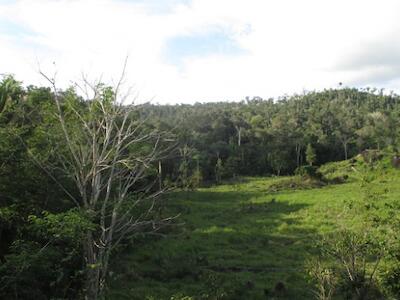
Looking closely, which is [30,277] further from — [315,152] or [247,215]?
[315,152]

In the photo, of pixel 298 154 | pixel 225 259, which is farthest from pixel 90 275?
pixel 298 154

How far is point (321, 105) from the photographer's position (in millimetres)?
94250

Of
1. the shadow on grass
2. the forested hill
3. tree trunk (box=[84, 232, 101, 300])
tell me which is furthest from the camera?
the forested hill

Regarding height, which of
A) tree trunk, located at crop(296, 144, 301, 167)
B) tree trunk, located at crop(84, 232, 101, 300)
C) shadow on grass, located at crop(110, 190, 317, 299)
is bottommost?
shadow on grass, located at crop(110, 190, 317, 299)

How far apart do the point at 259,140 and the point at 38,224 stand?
63.1 metres

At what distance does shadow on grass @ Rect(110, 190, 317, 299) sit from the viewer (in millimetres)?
16281

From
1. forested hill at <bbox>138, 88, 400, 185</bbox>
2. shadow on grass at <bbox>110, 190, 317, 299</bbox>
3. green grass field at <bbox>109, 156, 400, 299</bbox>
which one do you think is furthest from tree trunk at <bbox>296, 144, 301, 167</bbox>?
shadow on grass at <bbox>110, 190, 317, 299</bbox>

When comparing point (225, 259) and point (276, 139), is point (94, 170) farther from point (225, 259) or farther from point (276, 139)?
point (276, 139)

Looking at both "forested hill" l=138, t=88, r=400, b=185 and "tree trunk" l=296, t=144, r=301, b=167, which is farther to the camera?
"tree trunk" l=296, t=144, r=301, b=167

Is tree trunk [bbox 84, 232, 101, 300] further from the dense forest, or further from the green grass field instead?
the green grass field

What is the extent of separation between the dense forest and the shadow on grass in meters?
1.14

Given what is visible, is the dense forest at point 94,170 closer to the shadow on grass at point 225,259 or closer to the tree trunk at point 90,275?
the tree trunk at point 90,275

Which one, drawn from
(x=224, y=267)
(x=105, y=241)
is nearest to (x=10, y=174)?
(x=105, y=241)

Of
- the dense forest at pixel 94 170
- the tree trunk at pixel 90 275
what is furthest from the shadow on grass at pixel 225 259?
the tree trunk at pixel 90 275
